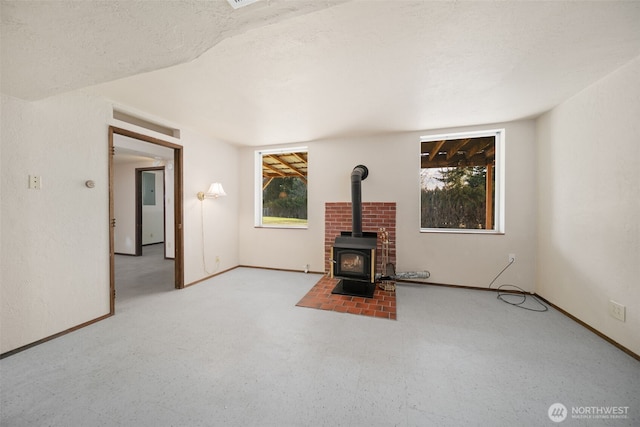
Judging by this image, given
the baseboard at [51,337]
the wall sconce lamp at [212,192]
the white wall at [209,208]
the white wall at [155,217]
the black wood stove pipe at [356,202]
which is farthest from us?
the white wall at [155,217]

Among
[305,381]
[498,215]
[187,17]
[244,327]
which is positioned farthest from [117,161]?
[498,215]

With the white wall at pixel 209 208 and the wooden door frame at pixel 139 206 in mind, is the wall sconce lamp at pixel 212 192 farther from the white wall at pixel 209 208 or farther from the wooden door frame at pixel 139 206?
the wooden door frame at pixel 139 206

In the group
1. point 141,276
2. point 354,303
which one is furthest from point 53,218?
point 354,303

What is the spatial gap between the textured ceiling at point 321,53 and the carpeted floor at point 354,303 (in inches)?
88.9

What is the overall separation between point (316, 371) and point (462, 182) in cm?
325

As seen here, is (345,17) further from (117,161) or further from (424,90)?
(117,161)

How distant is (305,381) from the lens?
1503 millimetres

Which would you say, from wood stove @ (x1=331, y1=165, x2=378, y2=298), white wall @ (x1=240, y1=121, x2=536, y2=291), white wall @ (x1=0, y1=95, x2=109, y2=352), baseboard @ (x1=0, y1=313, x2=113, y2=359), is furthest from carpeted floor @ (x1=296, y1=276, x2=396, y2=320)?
white wall @ (x1=0, y1=95, x2=109, y2=352)

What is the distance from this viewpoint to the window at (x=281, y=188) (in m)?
4.21

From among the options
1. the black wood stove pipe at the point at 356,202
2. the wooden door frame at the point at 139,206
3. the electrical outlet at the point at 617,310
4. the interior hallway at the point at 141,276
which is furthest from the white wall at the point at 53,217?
the electrical outlet at the point at 617,310

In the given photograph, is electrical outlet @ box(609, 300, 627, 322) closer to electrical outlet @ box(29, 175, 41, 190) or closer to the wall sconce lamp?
the wall sconce lamp

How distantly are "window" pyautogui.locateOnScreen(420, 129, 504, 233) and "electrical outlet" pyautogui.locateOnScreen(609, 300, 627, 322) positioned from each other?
4.42ft
